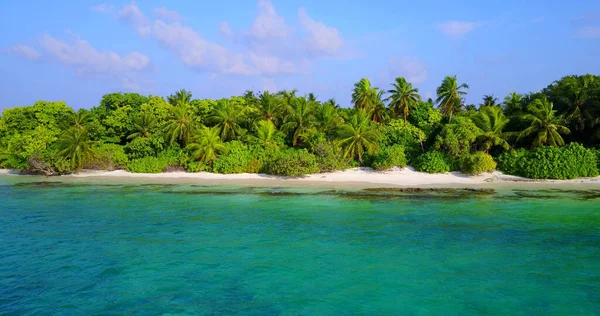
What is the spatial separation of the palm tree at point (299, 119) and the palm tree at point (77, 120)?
2086 cm

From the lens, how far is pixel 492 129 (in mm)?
33750

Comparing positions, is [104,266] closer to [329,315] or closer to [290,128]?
[329,315]

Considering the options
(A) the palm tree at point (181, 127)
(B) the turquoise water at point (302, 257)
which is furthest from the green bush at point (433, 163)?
(A) the palm tree at point (181, 127)

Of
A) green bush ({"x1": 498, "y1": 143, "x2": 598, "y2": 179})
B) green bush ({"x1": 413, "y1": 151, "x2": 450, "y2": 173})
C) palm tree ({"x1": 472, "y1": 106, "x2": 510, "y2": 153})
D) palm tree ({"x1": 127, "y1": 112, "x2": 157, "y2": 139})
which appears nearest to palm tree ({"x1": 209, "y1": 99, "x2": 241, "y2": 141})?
palm tree ({"x1": 127, "y1": 112, "x2": 157, "y2": 139})

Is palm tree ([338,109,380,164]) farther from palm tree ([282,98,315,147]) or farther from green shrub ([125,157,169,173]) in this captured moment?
green shrub ([125,157,169,173])

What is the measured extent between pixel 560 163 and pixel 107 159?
126 ft

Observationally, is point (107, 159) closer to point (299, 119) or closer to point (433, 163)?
point (299, 119)

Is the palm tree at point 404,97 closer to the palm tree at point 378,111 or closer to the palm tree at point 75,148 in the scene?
the palm tree at point 378,111

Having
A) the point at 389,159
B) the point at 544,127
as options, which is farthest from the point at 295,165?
the point at 544,127

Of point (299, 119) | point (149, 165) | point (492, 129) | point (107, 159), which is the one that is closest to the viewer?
point (492, 129)

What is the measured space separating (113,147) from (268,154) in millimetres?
15697

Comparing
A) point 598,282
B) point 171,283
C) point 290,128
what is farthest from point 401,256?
point 290,128

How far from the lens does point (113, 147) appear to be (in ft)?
127

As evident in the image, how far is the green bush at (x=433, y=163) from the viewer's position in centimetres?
3250
